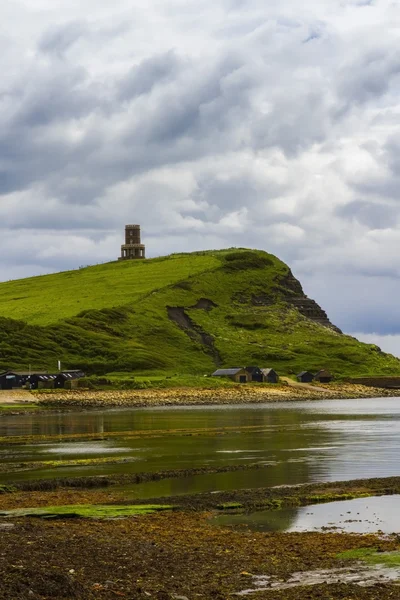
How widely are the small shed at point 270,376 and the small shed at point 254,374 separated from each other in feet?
2.82

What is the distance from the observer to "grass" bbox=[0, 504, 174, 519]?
97.4ft

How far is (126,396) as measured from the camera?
14400cm

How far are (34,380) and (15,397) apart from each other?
24.1 metres

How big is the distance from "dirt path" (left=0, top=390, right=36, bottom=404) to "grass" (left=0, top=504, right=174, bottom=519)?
335 feet

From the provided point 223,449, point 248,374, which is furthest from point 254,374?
point 223,449

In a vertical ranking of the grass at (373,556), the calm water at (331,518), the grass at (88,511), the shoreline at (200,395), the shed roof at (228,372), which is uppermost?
the shed roof at (228,372)

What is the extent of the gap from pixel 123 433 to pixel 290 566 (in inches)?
2172

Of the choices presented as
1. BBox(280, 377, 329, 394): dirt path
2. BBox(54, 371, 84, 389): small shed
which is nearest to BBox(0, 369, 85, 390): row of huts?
BBox(54, 371, 84, 389): small shed

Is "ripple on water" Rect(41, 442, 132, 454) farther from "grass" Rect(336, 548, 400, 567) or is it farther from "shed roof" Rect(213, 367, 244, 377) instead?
"shed roof" Rect(213, 367, 244, 377)

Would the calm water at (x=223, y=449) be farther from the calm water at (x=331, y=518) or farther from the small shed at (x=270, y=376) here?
the small shed at (x=270, y=376)

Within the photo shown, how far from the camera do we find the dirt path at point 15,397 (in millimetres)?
133038

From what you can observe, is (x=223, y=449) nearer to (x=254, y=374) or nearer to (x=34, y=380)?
(x=34, y=380)

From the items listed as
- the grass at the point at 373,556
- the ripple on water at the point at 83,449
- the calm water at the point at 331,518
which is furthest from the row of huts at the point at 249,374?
the grass at the point at 373,556

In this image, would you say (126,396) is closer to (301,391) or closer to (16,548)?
(301,391)
